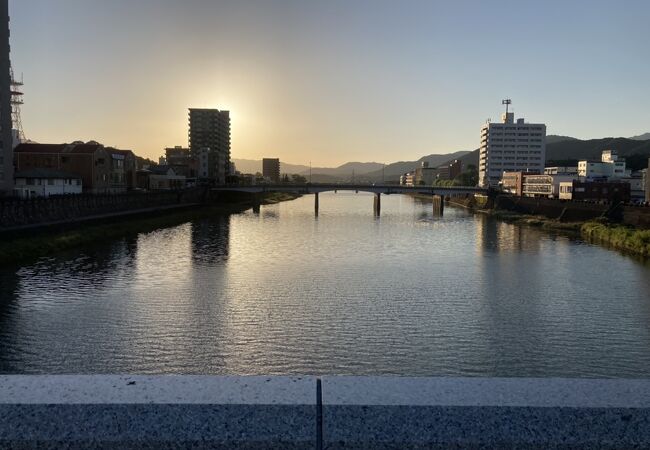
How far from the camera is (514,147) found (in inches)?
4943

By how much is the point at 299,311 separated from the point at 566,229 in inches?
1527

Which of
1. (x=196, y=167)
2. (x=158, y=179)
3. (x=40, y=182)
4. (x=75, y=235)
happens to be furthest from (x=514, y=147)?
(x=75, y=235)

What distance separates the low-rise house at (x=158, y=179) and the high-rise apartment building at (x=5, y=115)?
28.4 meters

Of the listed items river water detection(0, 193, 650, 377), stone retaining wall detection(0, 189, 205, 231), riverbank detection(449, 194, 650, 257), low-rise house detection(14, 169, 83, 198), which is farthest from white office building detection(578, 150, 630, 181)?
low-rise house detection(14, 169, 83, 198)

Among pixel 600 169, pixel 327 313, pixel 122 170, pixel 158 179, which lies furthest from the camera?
pixel 600 169

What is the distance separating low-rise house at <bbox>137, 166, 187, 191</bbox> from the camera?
250 feet

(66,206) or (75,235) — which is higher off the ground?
(66,206)

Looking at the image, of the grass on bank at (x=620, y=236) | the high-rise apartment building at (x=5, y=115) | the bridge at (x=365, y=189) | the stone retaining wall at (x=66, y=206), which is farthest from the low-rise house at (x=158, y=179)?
the grass on bank at (x=620, y=236)

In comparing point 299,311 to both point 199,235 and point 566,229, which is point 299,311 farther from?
point 566,229

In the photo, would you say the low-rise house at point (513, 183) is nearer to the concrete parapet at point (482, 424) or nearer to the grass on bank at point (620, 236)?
the grass on bank at point (620, 236)

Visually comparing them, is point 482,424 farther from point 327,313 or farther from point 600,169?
point 600,169

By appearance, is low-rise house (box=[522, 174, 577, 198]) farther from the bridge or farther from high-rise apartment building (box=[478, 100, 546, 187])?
high-rise apartment building (box=[478, 100, 546, 187])

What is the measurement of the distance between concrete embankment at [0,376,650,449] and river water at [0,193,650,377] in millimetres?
9738

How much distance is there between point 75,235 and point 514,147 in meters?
111
